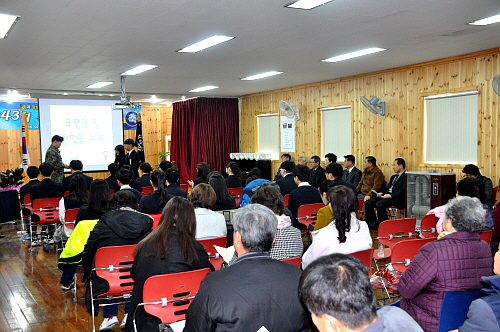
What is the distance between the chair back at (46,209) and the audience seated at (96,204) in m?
2.19

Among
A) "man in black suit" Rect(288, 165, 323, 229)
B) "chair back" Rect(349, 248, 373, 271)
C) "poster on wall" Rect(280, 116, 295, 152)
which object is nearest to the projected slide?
"poster on wall" Rect(280, 116, 295, 152)

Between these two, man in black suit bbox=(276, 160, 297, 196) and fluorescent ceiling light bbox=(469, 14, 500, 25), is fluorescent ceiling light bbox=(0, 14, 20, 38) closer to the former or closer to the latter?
man in black suit bbox=(276, 160, 297, 196)

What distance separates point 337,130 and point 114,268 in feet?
25.6

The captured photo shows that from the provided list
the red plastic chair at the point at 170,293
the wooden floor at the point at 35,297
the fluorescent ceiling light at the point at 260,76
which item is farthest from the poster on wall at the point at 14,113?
the red plastic chair at the point at 170,293

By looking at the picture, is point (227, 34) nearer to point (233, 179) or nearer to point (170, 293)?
point (233, 179)

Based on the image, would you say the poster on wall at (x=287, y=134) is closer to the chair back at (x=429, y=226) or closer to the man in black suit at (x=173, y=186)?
the man in black suit at (x=173, y=186)

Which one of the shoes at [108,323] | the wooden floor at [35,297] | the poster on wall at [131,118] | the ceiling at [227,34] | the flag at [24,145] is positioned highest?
the ceiling at [227,34]

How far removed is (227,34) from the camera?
588cm

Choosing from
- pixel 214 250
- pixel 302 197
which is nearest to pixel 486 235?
pixel 302 197

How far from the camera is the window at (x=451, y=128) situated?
7784 mm

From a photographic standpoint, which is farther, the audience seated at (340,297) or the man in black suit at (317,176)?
the man in black suit at (317,176)

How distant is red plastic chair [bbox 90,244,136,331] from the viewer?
349 cm

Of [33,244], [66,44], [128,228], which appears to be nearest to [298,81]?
[66,44]

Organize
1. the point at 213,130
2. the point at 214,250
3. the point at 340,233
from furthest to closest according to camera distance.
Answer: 1. the point at 213,130
2. the point at 214,250
3. the point at 340,233
